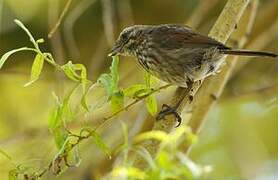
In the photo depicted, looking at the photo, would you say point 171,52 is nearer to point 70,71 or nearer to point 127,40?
point 127,40

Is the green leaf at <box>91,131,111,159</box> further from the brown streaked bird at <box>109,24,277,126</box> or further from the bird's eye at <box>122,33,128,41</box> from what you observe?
the bird's eye at <box>122,33,128,41</box>

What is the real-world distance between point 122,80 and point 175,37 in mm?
526

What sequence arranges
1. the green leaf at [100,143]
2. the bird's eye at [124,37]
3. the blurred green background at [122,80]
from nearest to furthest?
the green leaf at [100,143] < the bird's eye at [124,37] < the blurred green background at [122,80]

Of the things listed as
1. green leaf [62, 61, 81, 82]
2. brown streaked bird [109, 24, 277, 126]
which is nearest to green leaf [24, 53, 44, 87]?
green leaf [62, 61, 81, 82]

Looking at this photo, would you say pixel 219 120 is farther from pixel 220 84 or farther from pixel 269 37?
pixel 220 84

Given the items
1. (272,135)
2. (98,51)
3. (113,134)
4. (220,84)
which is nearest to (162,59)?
(220,84)

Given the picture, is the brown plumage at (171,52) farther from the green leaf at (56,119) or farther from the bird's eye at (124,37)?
the green leaf at (56,119)

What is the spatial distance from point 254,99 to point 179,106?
57.1 inches

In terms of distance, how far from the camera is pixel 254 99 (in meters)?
3.08

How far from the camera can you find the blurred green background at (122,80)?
8.76 ft

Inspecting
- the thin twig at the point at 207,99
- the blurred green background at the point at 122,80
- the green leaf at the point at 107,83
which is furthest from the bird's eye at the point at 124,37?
the green leaf at the point at 107,83

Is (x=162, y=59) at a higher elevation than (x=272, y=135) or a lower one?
lower

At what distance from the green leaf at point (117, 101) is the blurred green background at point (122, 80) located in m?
1.28

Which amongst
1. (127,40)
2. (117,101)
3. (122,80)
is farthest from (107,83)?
(122,80)
